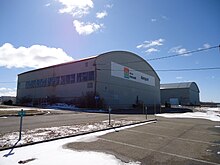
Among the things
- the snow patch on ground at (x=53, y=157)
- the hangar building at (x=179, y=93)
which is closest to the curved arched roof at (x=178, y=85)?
the hangar building at (x=179, y=93)

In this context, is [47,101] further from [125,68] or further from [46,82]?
[125,68]

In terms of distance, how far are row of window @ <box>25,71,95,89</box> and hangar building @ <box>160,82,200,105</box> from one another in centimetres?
4767

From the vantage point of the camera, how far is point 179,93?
73.1 m

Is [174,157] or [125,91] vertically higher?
[125,91]

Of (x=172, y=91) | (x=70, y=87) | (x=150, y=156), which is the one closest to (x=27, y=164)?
(x=150, y=156)

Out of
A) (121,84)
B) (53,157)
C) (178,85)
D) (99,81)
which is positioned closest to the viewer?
(53,157)

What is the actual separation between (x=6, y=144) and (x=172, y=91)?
7371 cm

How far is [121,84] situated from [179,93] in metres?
42.6

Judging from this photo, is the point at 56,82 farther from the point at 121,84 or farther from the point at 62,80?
the point at 121,84

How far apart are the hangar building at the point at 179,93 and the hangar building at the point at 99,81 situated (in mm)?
26466

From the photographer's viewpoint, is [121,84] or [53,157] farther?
[121,84]

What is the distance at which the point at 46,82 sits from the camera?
43.0 meters

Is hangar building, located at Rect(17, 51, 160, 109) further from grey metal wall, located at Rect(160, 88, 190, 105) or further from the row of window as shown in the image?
grey metal wall, located at Rect(160, 88, 190, 105)

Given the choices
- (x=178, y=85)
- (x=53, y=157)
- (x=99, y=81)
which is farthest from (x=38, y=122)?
(x=178, y=85)
